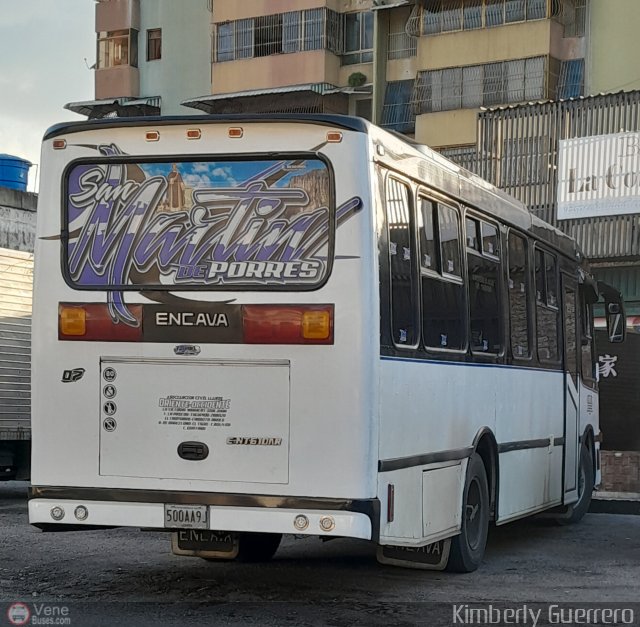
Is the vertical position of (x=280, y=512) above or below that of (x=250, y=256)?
below

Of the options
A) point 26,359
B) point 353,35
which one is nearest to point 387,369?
point 26,359

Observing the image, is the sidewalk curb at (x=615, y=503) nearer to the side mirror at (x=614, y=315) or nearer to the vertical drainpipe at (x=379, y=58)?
the side mirror at (x=614, y=315)

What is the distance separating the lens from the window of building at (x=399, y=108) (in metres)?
45.9

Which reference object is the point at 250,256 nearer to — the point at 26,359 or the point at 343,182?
the point at 343,182

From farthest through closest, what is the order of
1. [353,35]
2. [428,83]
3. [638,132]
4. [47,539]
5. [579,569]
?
[353,35] < [428,83] < [638,132] < [47,539] < [579,569]

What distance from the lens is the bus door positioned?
13812 mm

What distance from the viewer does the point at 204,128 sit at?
28.8 feet

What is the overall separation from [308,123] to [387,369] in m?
1.61

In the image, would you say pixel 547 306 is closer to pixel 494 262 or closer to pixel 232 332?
pixel 494 262

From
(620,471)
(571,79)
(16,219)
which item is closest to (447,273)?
(620,471)

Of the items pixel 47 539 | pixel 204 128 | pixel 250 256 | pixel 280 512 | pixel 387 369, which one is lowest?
pixel 47 539

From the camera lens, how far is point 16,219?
76.6ft

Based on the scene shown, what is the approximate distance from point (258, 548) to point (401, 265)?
3.15 m

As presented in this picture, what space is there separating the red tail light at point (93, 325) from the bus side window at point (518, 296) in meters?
3.86
